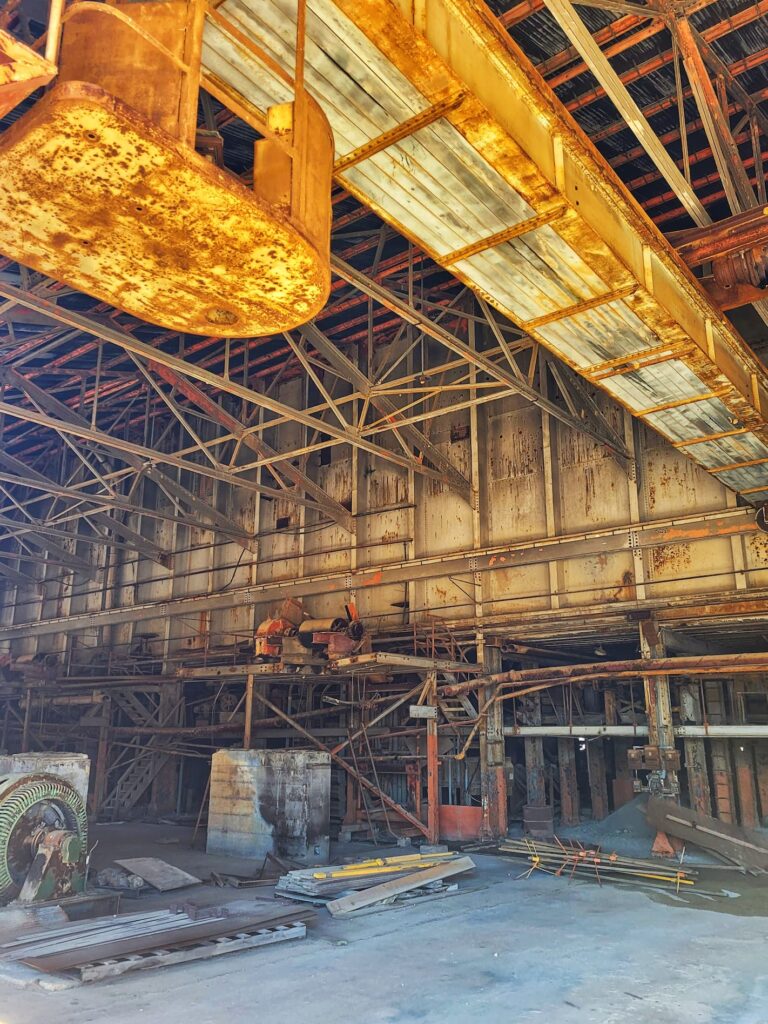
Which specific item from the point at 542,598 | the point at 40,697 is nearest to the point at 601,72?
the point at 542,598

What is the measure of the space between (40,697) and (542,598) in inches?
596

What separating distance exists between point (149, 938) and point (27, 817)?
8.08 ft

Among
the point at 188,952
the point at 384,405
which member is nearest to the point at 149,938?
the point at 188,952

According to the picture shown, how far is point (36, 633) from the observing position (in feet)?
83.8

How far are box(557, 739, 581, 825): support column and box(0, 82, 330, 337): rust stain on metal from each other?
13.9 meters

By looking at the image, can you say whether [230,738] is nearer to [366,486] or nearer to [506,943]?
[366,486]

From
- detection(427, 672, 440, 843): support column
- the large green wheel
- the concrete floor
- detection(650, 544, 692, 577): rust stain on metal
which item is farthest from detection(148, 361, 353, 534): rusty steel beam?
the concrete floor

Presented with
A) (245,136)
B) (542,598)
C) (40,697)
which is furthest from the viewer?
(40,697)

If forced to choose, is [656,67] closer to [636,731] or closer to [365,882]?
[636,731]

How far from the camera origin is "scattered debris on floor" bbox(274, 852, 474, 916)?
9.62m

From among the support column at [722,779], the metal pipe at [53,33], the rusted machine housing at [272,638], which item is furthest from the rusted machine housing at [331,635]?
the metal pipe at [53,33]

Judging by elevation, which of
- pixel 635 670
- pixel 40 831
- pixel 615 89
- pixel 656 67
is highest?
pixel 656 67

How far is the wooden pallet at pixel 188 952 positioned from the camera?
6967 millimetres

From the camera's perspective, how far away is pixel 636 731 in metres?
12.9
